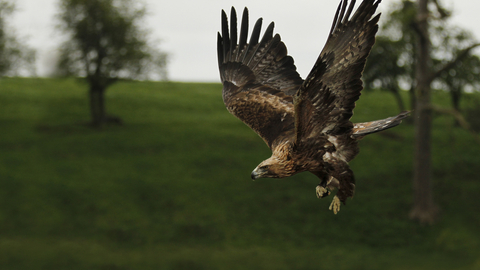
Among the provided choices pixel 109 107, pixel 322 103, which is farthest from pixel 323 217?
pixel 109 107

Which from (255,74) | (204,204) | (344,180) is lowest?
(204,204)

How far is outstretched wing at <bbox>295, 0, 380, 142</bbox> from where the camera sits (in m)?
4.03

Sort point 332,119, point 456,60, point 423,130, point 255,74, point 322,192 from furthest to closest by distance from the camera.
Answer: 1. point 423,130
2. point 456,60
3. point 255,74
4. point 322,192
5. point 332,119

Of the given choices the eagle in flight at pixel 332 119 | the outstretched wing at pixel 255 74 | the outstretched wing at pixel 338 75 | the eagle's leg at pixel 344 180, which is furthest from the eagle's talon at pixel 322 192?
the outstretched wing at pixel 255 74

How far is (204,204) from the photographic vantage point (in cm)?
2436

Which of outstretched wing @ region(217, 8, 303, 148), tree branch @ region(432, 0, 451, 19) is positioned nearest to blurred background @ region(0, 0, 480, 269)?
tree branch @ region(432, 0, 451, 19)

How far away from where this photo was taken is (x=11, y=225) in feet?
73.9

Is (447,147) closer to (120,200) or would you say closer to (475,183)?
(475,183)

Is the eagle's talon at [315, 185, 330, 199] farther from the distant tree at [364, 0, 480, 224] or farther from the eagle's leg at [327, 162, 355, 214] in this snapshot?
the distant tree at [364, 0, 480, 224]

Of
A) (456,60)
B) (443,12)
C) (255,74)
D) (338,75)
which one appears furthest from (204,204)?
(338,75)

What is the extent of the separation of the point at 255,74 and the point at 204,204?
18.3 metres

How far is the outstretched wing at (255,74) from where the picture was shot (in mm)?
5934

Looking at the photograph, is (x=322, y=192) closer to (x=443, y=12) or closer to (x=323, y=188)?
(x=323, y=188)

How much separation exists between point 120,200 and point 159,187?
225 centimetres
